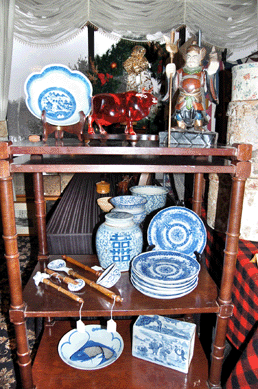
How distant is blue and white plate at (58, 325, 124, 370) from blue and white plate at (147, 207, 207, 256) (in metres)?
0.38

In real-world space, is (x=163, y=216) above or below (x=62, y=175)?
above

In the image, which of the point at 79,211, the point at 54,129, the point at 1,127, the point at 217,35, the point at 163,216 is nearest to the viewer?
the point at 54,129

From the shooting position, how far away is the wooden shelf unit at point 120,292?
697mm

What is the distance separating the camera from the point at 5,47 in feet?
9.32

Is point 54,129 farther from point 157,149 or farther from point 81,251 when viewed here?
point 81,251

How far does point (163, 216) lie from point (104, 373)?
539 mm

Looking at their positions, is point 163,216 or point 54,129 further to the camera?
point 163,216

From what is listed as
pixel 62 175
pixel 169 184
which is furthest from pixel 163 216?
pixel 62 175

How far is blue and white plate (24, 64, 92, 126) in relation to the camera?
0.81 m

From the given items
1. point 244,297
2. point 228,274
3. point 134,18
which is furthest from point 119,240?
point 134,18

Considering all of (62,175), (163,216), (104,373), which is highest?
(163,216)

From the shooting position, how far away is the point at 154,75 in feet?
10.7

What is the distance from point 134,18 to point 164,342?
2.87 m

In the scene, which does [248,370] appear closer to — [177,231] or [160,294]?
[160,294]
